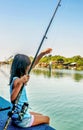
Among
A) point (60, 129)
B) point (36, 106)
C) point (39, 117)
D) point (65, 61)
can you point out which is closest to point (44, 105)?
point (36, 106)

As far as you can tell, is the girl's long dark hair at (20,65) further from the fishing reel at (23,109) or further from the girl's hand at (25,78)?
the fishing reel at (23,109)

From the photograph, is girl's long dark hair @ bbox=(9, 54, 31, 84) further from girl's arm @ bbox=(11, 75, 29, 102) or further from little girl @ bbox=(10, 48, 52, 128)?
girl's arm @ bbox=(11, 75, 29, 102)

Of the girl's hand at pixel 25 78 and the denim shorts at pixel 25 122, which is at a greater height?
the girl's hand at pixel 25 78

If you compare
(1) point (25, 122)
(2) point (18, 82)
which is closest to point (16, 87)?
(2) point (18, 82)

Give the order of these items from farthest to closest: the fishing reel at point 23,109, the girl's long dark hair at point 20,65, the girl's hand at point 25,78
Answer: the girl's long dark hair at point 20,65 < the fishing reel at point 23,109 < the girl's hand at point 25,78

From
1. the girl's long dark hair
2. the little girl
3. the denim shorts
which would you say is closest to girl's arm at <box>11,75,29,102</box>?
the little girl

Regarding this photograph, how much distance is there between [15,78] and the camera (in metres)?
3.78

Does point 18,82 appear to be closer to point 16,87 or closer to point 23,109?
point 16,87

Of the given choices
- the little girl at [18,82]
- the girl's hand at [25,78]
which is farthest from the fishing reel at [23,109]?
the girl's hand at [25,78]

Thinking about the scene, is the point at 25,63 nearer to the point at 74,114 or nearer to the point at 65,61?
the point at 74,114

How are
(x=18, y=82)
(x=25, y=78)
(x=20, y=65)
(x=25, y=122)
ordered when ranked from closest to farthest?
1. (x=25, y=78)
2. (x=18, y=82)
3. (x=20, y=65)
4. (x=25, y=122)

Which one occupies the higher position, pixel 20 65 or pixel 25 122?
pixel 20 65

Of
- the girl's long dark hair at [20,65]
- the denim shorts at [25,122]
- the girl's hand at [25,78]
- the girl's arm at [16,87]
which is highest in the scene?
the girl's long dark hair at [20,65]

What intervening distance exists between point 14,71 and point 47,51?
568 mm
